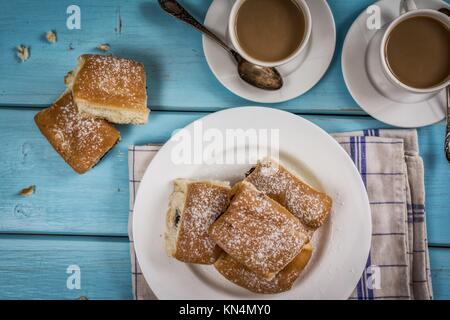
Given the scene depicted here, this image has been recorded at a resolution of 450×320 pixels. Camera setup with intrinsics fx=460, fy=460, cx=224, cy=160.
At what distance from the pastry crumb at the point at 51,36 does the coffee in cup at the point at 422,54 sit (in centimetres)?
96

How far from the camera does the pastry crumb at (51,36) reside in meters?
1.39

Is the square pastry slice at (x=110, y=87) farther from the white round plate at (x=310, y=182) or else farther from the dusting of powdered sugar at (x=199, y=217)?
the dusting of powdered sugar at (x=199, y=217)

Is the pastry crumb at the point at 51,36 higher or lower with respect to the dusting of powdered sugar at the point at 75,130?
higher

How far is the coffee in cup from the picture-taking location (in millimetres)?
1213

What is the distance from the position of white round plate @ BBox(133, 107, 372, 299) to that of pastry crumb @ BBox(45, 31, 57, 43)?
1.62ft

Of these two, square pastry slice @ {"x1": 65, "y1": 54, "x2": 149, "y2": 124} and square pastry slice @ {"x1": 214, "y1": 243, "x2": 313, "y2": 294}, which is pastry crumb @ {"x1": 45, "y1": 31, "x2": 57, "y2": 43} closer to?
square pastry slice @ {"x1": 65, "y1": 54, "x2": 149, "y2": 124}

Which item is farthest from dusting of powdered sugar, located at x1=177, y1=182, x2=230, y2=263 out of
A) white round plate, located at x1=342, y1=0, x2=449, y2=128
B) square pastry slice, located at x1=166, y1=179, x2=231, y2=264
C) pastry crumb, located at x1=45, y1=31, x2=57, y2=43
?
pastry crumb, located at x1=45, y1=31, x2=57, y2=43

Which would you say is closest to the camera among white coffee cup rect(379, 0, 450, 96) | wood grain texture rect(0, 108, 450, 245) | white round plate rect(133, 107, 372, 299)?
white coffee cup rect(379, 0, 450, 96)

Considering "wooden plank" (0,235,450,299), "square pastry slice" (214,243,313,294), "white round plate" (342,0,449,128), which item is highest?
"white round plate" (342,0,449,128)

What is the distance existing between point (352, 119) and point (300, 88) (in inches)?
7.9

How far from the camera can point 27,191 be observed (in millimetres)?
1408

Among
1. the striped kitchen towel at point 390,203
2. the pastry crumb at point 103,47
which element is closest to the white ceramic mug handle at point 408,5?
the striped kitchen towel at point 390,203

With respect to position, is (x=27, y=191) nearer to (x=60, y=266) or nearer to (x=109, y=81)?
(x=60, y=266)
